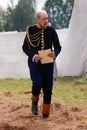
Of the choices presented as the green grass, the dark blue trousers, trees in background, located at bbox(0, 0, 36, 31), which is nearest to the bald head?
the dark blue trousers

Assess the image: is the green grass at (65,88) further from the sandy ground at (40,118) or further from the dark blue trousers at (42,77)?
→ the dark blue trousers at (42,77)

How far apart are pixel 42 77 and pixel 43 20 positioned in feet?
2.89

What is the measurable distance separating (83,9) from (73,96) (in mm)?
4146

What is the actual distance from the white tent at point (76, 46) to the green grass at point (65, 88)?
533 mm

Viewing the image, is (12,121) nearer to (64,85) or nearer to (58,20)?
(64,85)

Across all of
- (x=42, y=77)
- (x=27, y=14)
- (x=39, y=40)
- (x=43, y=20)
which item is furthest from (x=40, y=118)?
(x=27, y=14)

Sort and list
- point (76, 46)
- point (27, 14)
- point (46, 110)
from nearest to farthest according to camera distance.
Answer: point (46, 110)
point (76, 46)
point (27, 14)

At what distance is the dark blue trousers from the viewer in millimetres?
7586

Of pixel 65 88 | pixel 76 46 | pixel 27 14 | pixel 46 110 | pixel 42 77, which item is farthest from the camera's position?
pixel 27 14

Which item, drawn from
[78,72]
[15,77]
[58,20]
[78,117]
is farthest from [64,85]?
[58,20]

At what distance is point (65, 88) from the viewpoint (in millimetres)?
11859

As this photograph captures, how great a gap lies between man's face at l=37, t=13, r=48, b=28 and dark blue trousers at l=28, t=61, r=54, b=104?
1.94 ft

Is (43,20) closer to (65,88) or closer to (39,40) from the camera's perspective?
(39,40)

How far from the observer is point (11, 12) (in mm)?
49344
